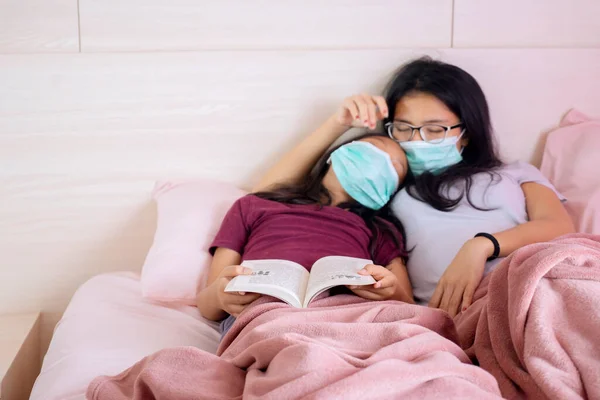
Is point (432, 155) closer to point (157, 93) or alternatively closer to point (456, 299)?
point (456, 299)

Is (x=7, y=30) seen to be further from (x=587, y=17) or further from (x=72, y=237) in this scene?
(x=587, y=17)

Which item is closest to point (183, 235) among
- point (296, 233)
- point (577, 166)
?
point (296, 233)

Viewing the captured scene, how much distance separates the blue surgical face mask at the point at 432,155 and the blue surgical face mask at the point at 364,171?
84 mm

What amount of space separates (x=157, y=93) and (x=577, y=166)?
1091mm

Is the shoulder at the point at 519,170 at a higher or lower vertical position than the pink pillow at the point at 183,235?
higher

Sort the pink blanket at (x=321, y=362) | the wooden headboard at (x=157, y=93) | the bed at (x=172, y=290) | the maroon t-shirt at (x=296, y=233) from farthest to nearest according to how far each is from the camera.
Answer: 1. the wooden headboard at (x=157, y=93)
2. the maroon t-shirt at (x=296, y=233)
3. the bed at (x=172, y=290)
4. the pink blanket at (x=321, y=362)

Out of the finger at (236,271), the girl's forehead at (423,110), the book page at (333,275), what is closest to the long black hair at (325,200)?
the girl's forehead at (423,110)

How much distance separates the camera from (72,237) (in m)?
1.75

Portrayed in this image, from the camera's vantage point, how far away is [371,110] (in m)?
1.59

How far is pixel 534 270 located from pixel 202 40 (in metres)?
1.10

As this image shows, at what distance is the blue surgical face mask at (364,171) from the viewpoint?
1520 mm

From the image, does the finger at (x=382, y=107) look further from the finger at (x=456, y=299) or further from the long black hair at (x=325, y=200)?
the finger at (x=456, y=299)

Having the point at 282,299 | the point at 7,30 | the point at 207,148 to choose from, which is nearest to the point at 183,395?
the point at 282,299

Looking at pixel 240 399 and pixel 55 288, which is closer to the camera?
pixel 240 399
